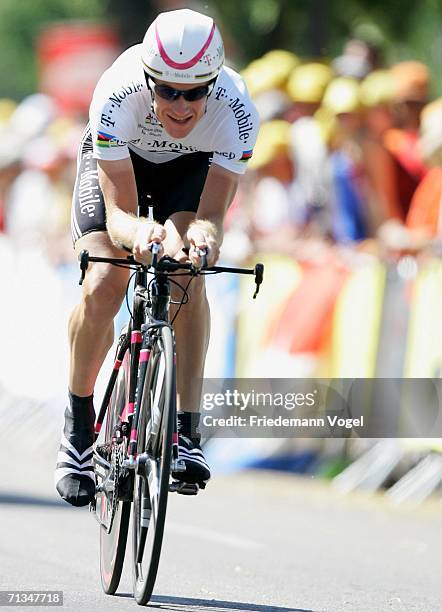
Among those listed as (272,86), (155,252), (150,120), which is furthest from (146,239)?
(272,86)

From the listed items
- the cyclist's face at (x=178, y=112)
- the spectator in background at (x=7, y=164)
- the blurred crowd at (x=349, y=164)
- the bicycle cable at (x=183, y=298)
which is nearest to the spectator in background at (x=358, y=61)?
the blurred crowd at (x=349, y=164)

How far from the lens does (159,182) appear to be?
7.77 metres

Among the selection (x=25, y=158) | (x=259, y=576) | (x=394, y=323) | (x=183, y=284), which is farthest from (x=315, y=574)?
(x=25, y=158)

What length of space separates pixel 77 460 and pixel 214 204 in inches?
51.9

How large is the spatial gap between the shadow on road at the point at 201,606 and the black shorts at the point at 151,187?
1642 mm

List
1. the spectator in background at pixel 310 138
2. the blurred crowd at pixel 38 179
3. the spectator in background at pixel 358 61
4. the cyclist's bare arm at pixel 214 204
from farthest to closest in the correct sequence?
1. the blurred crowd at pixel 38 179
2. the spectator in background at pixel 358 61
3. the spectator in background at pixel 310 138
4. the cyclist's bare arm at pixel 214 204

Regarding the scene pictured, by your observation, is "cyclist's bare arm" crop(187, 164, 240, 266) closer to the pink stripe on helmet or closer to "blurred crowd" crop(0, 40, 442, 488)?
the pink stripe on helmet

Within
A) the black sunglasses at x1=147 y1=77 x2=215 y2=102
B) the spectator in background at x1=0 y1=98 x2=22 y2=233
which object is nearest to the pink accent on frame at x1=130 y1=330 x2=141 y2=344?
the black sunglasses at x1=147 y1=77 x2=215 y2=102

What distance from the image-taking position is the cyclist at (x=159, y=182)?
689 cm

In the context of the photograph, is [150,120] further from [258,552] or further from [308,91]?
[308,91]

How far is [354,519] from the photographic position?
1126 centimetres

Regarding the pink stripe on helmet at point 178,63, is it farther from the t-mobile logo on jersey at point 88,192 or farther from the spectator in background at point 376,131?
the spectator in background at point 376,131

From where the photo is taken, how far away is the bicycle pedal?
23.1 ft

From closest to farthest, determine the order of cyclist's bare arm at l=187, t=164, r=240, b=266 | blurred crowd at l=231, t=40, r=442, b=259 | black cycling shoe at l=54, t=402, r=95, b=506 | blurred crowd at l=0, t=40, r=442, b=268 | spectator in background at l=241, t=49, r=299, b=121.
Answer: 1. cyclist's bare arm at l=187, t=164, r=240, b=266
2. black cycling shoe at l=54, t=402, r=95, b=506
3. blurred crowd at l=231, t=40, r=442, b=259
4. blurred crowd at l=0, t=40, r=442, b=268
5. spectator in background at l=241, t=49, r=299, b=121
